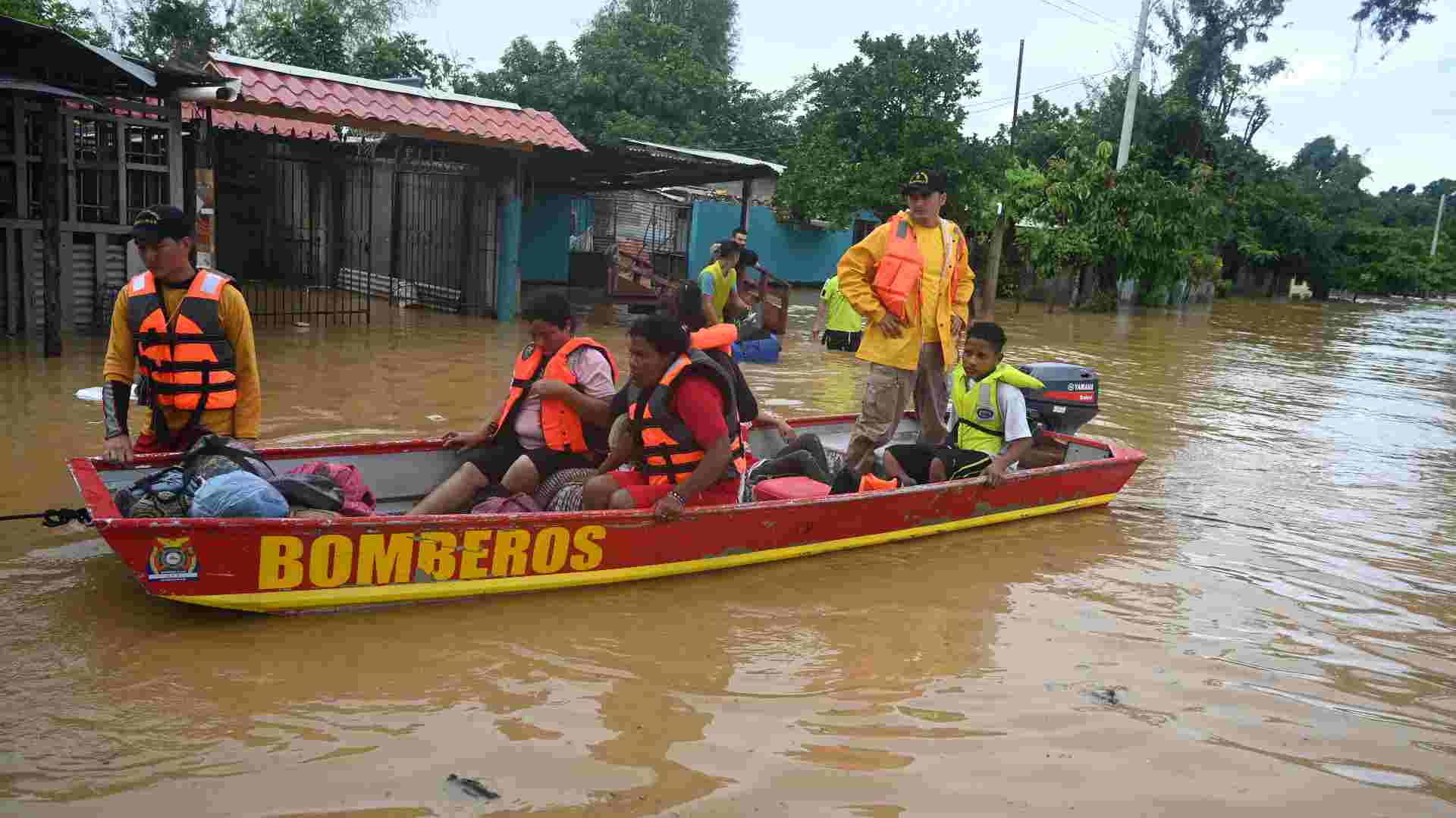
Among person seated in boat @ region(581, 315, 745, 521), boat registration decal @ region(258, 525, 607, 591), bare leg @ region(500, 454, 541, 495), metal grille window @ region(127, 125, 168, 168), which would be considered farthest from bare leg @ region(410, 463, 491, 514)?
metal grille window @ region(127, 125, 168, 168)

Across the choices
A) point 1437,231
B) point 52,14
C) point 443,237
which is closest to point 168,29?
point 52,14

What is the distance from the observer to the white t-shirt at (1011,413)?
5895 mm

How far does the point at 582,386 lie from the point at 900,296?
2006 mm

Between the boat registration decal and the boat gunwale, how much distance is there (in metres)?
0.06

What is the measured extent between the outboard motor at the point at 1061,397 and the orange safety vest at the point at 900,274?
1.19 metres

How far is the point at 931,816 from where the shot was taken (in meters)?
3.16

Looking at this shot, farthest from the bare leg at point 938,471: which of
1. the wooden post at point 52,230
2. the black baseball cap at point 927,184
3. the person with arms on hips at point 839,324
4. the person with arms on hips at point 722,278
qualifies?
the wooden post at point 52,230

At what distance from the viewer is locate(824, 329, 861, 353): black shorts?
517 inches

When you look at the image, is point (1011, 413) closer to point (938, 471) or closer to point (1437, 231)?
point (938, 471)

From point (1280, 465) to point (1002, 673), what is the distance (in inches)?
225

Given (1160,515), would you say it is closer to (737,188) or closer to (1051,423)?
(1051,423)

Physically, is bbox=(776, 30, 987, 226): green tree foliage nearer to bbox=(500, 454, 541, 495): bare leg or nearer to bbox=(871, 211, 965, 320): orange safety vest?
bbox=(871, 211, 965, 320): orange safety vest

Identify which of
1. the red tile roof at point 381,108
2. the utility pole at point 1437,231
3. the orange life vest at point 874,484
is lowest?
the orange life vest at point 874,484

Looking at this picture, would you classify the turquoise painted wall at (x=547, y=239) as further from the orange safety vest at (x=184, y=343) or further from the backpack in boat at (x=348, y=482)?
the orange safety vest at (x=184, y=343)
